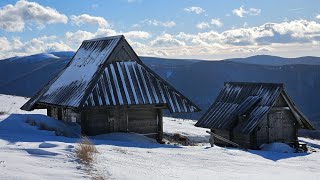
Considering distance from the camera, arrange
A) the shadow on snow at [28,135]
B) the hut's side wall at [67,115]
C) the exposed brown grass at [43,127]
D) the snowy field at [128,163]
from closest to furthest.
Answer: the snowy field at [128,163] → the shadow on snow at [28,135] → the exposed brown grass at [43,127] → the hut's side wall at [67,115]

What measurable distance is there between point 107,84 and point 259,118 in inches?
393

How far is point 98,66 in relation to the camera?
850 inches

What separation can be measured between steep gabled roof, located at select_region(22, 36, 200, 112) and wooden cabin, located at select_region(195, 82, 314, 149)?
19.8ft

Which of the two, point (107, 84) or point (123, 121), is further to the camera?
point (123, 121)

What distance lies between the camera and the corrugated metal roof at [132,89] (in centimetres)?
1997

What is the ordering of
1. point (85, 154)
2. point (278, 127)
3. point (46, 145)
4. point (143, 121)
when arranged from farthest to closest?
point (278, 127)
point (143, 121)
point (46, 145)
point (85, 154)

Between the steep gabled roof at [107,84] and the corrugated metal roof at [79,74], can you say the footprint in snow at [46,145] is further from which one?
the corrugated metal roof at [79,74]

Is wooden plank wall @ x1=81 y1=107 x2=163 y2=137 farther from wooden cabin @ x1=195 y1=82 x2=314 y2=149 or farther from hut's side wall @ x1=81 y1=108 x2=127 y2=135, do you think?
Result: wooden cabin @ x1=195 y1=82 x2=314 y2=149

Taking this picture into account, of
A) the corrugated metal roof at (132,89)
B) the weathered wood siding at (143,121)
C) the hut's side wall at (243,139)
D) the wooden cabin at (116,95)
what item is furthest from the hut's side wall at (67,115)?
the hut's side wall at (243,139)

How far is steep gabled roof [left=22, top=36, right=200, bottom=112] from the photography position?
19938 mm

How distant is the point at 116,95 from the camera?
20.2 metres

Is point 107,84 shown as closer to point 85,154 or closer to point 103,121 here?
point 103,121

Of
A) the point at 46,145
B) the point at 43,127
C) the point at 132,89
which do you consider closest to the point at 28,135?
the point at 43,127

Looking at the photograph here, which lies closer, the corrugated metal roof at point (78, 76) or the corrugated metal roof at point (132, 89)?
the corrugated metal roof at point (132, 89)
